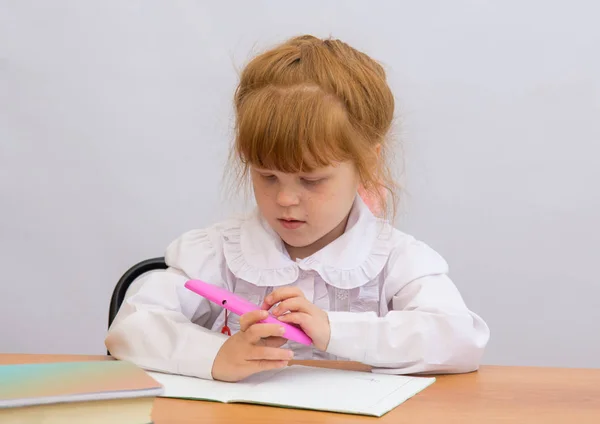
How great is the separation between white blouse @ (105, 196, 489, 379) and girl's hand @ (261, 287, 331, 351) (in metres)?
0.02

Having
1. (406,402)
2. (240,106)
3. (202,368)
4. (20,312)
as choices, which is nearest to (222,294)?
(202,368)

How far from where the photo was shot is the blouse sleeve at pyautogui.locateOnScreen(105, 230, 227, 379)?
3.15 feet

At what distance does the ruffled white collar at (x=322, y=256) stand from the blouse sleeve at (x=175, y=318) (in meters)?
0.04

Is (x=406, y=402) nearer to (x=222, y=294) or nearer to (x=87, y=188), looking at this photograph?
(x=222, y=294)

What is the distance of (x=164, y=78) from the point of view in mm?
1948

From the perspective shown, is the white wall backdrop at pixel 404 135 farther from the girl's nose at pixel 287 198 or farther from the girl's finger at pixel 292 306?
the girl's finger at pixel 292 306

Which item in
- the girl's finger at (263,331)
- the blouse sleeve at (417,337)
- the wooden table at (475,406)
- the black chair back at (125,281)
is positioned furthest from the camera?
the black chair back at (125,281)

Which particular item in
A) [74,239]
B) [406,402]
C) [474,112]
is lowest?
[406,402]

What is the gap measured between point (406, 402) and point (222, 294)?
0.22 m

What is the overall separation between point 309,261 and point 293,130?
0.19 m

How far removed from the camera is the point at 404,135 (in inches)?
74.3

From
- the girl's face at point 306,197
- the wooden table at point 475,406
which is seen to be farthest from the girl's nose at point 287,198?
the wooden table at point 475,406

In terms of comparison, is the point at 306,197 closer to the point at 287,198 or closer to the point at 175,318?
the point at 287,198

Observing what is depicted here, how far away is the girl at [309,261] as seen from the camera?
0.97 meters
